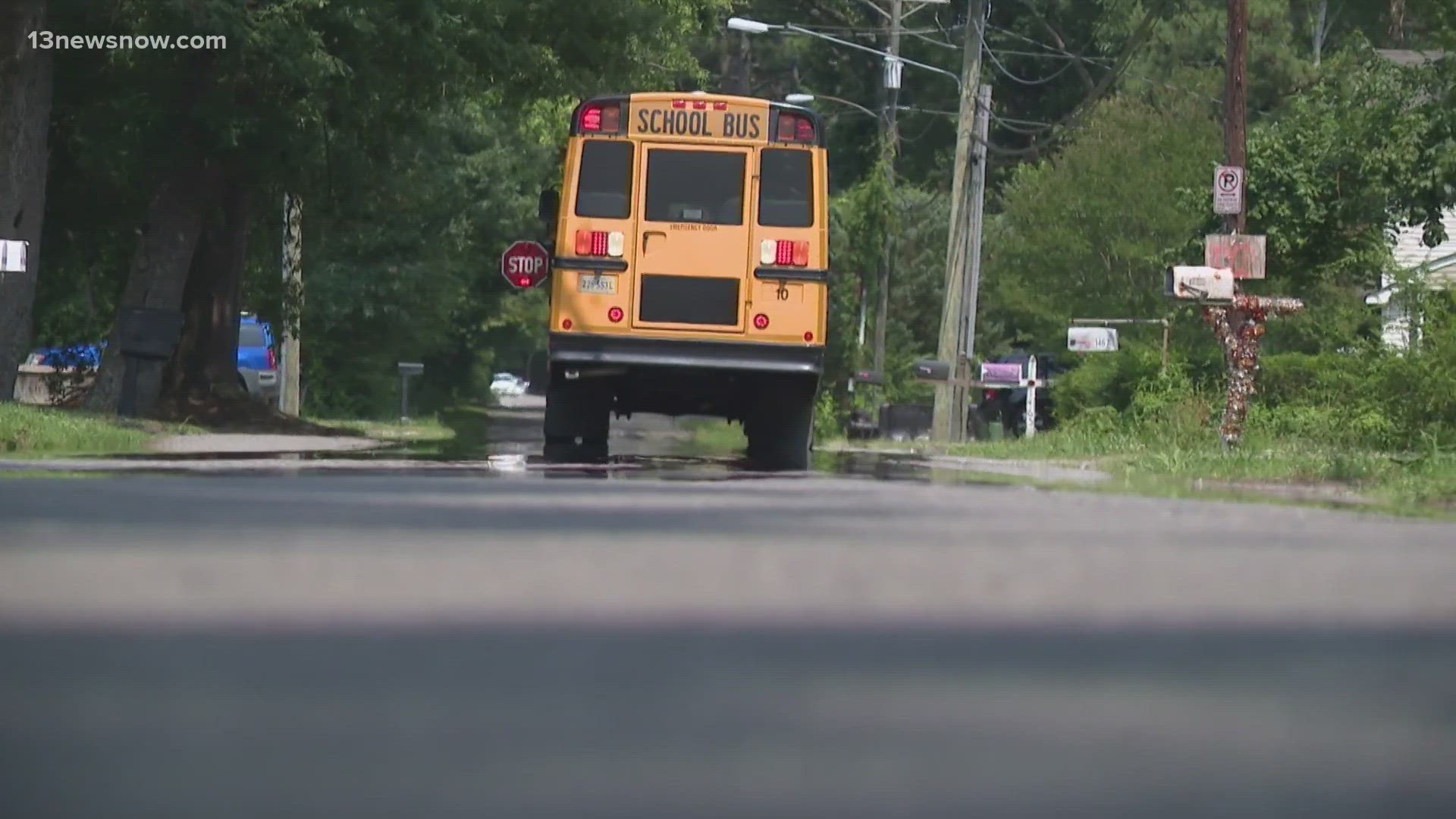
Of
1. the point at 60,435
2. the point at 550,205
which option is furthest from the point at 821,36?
the point at 60,435

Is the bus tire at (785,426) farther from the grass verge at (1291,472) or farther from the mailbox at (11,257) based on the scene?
the mailbox at (11,257)

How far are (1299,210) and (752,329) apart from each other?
14818 millimetres

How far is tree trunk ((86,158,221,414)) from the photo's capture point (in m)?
27.5

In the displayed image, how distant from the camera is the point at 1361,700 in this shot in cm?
690

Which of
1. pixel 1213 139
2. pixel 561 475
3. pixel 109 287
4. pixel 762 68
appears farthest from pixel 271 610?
pixel 762 68

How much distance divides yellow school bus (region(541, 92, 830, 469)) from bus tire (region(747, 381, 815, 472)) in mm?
602

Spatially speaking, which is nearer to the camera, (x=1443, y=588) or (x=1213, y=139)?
(x=1443, y=588)

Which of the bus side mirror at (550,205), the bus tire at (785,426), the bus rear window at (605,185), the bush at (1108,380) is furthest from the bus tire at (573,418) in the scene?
the bush at (1108,380)

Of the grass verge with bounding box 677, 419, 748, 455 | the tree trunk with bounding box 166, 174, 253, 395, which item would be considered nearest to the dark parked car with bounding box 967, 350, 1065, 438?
the grass verge with bounding box 677, 419, 748, 455

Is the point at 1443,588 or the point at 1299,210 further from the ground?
the point at 1299,210

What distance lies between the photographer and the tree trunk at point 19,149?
2550cm

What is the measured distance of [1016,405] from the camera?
46.0 metres

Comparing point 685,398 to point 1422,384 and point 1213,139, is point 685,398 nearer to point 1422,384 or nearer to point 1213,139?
point 1422,384

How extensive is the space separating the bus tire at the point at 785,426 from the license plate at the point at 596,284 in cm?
185
